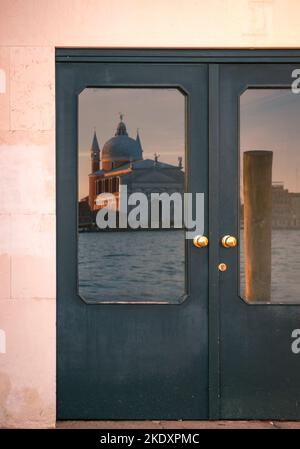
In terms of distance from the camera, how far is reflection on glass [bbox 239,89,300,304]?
5.20 m

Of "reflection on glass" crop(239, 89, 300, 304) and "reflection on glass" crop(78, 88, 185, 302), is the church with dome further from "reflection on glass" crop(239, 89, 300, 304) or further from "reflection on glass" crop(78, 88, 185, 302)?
"reflection on glass" crop(239, 89, 300, 304)

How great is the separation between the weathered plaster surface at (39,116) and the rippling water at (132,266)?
0.86 feet

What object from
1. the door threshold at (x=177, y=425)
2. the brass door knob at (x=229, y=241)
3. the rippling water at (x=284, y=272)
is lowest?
the door threshold at (x=177, y=425)

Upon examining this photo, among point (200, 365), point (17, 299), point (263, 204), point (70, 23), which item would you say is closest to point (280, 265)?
point (263, 204)

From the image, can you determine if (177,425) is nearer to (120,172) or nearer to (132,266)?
(132,266)

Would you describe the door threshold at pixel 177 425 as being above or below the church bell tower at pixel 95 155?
below

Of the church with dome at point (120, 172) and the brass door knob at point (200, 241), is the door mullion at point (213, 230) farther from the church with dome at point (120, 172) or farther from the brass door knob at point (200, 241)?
the church with dome at point (120, 172)

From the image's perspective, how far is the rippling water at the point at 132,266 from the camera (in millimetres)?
5203

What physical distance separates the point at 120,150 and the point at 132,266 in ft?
2.39

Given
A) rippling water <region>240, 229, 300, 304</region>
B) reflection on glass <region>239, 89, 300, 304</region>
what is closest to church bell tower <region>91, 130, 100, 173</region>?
reflection on glass <region>239, 89, 300, 304</region>

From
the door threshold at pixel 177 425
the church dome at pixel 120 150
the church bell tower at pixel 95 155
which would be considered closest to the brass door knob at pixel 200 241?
the church dome at pixel 120 150

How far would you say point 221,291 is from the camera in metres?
5.21

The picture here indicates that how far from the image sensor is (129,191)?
520cm
